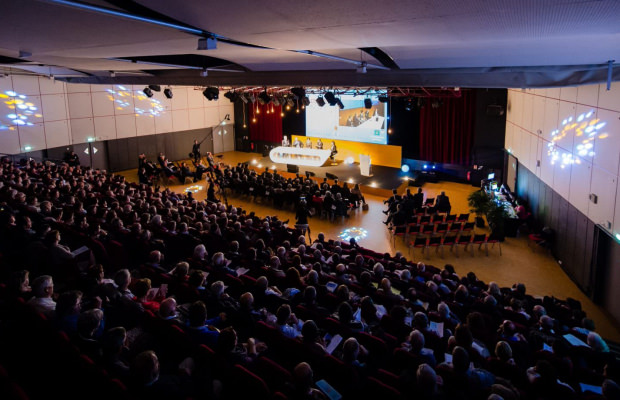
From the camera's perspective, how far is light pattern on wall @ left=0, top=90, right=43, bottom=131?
49.9ft

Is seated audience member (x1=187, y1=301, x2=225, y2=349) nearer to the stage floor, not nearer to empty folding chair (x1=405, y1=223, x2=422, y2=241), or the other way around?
empty folding chair (x1=405, y1=223, x2=422, y2=241)

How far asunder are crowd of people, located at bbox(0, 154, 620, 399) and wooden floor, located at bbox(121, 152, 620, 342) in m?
2.14

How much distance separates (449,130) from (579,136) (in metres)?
9.03

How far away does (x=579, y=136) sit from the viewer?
8.61m

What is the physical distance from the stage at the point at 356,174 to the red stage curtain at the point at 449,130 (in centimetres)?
164

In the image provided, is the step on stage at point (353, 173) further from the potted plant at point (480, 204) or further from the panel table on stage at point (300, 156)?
the potted plant at point (480, 204)

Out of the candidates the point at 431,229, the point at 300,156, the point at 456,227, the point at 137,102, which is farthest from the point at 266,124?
the point at 456,227

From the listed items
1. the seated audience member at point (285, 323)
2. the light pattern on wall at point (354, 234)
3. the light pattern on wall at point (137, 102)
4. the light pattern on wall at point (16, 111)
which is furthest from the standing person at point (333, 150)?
the seated audience member at point (285, 323)

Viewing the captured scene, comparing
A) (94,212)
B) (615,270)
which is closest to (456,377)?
(615,270)

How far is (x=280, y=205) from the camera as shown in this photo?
14016mm

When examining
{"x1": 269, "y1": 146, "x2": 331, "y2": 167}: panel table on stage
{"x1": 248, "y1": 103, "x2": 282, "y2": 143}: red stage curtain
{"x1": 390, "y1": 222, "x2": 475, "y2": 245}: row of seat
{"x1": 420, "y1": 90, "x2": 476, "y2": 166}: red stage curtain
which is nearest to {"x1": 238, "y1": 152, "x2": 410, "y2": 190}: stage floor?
{"x1": 269, "y1": 146, "x2": 331, "y2": 167}: panel table on stage

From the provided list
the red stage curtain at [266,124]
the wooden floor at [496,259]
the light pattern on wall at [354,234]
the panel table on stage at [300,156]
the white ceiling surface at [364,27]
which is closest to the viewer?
the white ceiling surface at [364,27]

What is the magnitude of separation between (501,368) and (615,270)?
4.94m

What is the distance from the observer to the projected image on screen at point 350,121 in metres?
19.2
